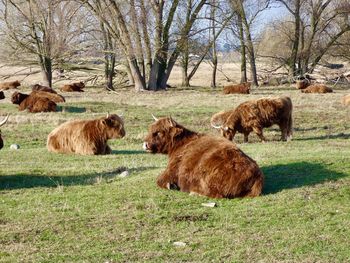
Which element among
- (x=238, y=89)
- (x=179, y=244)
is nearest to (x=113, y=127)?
(x=179, y=244)

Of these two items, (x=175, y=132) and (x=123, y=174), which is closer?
(x=175, y=132)

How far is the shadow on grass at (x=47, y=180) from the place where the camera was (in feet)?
30.6

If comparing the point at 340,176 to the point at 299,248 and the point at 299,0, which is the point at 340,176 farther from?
the point at 299,0

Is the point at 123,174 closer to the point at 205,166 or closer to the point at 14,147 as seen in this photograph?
the point at 205,166

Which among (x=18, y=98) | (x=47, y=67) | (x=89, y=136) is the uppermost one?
(x=47, y=67)

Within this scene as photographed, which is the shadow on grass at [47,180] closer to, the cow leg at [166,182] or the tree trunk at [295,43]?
the cow leg at [166,182]

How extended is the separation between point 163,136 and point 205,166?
1244 millimetres

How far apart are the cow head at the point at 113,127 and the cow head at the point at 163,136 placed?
4.53 m

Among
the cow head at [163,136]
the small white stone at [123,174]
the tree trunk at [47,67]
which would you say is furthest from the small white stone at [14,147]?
the tree trunk at [47,67]

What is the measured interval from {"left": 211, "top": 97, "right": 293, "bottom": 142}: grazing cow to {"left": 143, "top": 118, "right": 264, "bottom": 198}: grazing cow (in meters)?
7.13

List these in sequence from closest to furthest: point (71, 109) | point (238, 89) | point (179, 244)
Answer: point (179, 244) < point (71, 109) < point (238, 89)

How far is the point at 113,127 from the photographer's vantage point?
13.7m

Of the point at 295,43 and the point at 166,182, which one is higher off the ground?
the point at 295,43

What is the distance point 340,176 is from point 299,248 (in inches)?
127
